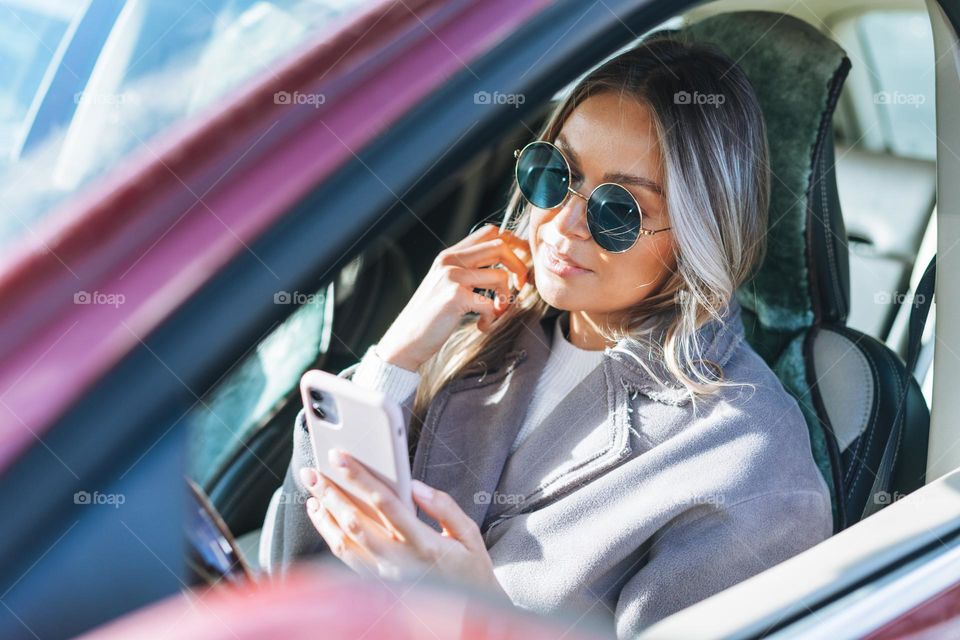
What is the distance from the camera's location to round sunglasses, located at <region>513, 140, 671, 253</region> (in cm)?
159

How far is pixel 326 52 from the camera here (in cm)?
90

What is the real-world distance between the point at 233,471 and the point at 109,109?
137 centimetres

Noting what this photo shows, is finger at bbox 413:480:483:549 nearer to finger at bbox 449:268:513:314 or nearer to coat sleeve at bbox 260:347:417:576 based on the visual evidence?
coat sleeve at bbox 260:347:417:576

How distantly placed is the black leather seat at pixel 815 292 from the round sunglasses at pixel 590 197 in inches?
17.2

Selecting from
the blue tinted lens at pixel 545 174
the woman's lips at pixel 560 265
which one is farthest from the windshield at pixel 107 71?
the woman's lips at pixel 560 265

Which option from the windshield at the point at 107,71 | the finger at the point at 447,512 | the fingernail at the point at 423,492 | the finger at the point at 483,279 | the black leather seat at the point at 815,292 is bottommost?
the black leather seat at the point at 815,292

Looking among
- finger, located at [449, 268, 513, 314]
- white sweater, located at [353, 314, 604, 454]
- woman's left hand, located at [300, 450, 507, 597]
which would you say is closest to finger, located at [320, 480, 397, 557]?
woman's left hand, located at [300, 450, 507, 597]

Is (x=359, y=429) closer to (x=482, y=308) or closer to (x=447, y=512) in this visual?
(x=447, y=512)

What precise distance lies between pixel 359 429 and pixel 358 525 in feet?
0.46

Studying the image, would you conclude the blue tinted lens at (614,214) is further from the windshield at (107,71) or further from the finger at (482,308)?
the windshield at (107,71)

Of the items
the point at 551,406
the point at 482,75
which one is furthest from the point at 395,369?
the point at 482,75

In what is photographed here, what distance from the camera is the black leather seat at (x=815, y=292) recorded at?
5.92ft

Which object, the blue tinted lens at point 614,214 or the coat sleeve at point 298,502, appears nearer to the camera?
the blue tinted lens at point 614,214

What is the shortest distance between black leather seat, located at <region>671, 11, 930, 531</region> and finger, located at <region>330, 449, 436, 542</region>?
945 mm
